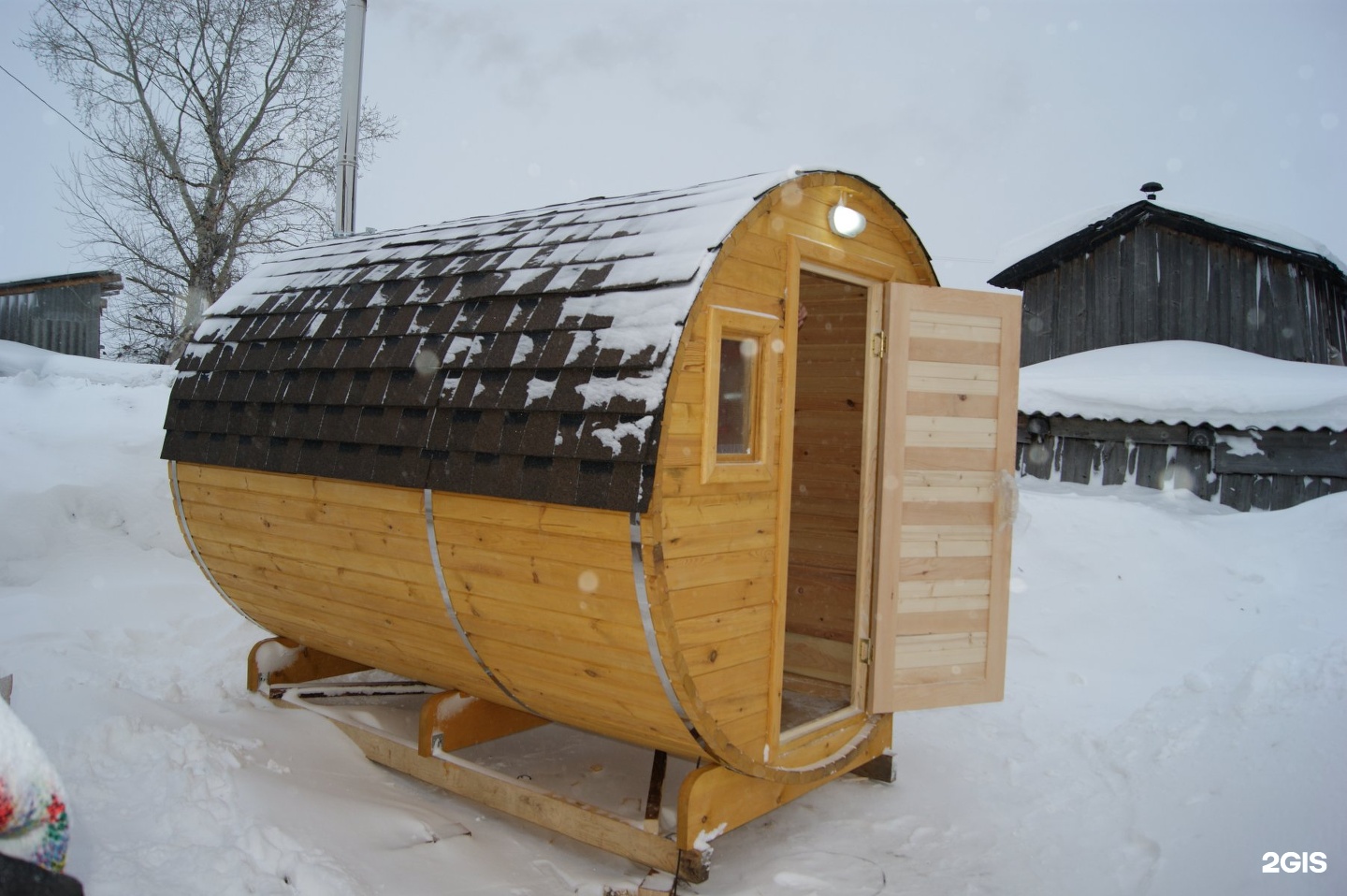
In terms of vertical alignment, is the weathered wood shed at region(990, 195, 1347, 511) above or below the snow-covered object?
above

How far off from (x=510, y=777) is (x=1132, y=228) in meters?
15.4

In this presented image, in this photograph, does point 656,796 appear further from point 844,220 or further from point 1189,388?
point 1189,388

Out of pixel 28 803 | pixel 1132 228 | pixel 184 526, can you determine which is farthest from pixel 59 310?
pixel 28 803

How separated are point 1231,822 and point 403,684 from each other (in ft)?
16.6

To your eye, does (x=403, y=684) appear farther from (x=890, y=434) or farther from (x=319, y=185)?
(x=319, y=185)

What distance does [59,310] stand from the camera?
20.1 metres

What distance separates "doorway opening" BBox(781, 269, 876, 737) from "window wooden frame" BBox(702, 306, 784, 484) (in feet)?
5.65

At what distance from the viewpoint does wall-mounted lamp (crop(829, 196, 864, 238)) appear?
4.69m

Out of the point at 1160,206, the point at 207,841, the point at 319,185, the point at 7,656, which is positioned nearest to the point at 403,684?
the point at 7,656

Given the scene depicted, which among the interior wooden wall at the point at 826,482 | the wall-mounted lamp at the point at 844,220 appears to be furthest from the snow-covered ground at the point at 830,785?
the wall-mounted lamp at the point at 844,220

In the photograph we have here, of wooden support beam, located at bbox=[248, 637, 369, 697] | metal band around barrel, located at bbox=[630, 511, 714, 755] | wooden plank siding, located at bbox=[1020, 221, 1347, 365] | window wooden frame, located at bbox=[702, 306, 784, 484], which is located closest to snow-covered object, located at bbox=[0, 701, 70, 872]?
metal band around barrel, located at bbox=[630, 511, 714, 755]

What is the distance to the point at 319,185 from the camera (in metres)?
20.2

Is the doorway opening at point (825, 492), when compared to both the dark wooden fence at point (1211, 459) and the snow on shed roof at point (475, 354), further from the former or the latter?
the dark wooden fence at point (1211, 459)

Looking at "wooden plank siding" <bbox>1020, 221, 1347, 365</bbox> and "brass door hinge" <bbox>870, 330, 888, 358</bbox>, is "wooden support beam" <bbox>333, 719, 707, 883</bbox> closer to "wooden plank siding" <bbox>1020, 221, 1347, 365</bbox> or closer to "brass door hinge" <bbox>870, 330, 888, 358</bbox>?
"brass door hinge" <bbox>870, 330, 888, 358</bbox>
